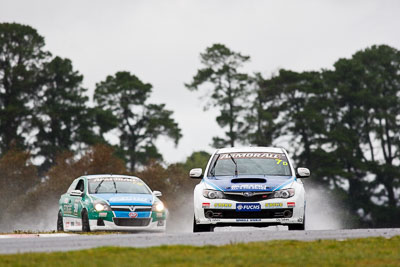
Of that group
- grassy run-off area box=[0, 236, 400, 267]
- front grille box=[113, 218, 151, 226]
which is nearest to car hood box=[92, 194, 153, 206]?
front grille box=[113, 218, 151, 226]

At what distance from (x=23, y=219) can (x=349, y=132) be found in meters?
27.6

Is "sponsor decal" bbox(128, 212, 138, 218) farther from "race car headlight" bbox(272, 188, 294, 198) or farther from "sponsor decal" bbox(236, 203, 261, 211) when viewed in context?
"race car headlight" bbox(272, 188, 294, 198)

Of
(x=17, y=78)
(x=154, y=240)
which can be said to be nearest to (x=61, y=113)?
(x=17, y=78)

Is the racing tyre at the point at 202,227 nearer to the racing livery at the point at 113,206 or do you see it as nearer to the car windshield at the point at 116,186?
the racing livery at the point at 113,206

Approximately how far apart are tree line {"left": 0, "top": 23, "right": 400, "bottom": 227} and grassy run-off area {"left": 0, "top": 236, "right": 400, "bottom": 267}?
194 ft

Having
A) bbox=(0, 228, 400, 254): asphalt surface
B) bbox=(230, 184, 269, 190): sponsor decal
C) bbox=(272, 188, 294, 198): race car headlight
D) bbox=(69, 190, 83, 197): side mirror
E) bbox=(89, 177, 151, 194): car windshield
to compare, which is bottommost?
bbox=(0, 228, 400, 254): asphalt surface

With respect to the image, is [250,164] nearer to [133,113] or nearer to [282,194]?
[282,194]

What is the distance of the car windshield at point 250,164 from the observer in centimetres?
1897

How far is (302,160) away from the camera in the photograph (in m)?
79.1

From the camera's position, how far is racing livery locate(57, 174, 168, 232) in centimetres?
2116

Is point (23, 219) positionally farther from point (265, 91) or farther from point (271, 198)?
point (271, 198)

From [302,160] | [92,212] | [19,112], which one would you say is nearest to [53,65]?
[19,112]

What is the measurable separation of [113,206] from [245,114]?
58.4m

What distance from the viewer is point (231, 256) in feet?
37.2
